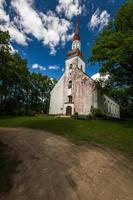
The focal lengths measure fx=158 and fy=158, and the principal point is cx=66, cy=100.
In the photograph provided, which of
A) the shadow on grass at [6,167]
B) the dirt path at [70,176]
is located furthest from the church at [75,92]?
the shadow on grass at [6,167]

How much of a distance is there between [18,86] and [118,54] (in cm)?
3135

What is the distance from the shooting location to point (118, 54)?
1577cm

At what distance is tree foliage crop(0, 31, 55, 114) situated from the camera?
81.9 feet

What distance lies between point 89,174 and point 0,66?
2347cm

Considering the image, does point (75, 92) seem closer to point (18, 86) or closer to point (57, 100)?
point (57, 100)

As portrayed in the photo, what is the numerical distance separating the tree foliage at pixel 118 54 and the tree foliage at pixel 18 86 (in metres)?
13.9

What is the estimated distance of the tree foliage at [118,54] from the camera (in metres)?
15.9

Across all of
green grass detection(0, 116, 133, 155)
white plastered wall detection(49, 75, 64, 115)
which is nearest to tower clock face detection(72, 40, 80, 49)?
white plastered wall detection(49, 75, 64, 115)

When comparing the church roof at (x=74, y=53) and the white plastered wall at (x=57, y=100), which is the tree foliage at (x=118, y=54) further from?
the church roof at (x=74, y=53)

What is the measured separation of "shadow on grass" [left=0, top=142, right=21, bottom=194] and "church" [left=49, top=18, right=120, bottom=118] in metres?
22.1

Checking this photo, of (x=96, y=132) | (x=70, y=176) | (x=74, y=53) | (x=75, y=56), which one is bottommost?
(x=70, y=176)

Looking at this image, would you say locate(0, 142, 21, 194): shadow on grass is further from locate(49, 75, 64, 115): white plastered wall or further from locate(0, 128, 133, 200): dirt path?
locate(49, 75, 64, 115): white plastered wall

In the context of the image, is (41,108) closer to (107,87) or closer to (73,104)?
(73,104)

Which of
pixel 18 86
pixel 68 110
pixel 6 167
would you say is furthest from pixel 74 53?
pixel 6 167
